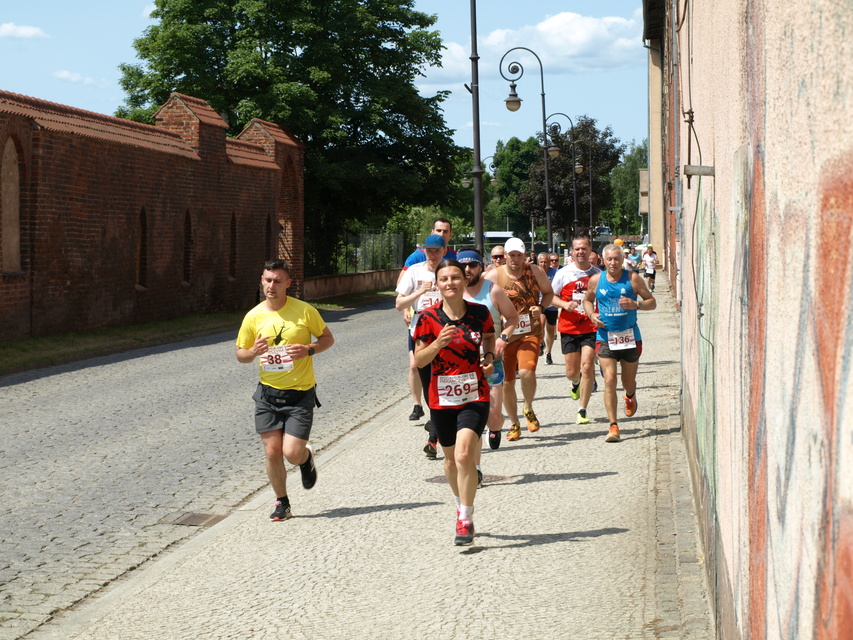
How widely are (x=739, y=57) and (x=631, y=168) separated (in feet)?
423

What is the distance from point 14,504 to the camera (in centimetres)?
804

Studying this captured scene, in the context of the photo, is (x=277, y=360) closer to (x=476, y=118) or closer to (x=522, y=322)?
(x=522, y=322)

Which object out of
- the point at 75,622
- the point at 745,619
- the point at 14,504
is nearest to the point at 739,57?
the point at 745,619

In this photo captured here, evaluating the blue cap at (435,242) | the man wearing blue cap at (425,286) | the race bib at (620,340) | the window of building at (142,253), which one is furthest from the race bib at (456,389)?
the window of building at (142,253)

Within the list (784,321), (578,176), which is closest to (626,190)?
(578,176)

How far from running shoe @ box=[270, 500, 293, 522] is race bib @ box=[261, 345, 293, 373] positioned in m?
0.89

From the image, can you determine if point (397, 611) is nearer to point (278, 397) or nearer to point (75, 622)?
point (75, 622)

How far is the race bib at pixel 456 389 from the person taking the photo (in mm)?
6895

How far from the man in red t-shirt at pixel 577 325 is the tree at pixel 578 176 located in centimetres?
5933

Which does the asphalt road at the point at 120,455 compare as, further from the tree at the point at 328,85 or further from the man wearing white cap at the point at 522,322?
the tree at the point at 328,85

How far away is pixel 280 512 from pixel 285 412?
0.66 meters

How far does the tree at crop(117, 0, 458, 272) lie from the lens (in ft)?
143

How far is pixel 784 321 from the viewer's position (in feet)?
7.81

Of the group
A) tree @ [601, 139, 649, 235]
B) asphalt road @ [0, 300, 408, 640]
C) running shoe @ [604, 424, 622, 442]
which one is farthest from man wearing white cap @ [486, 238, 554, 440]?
tree @ [601, 139, 649, 235]
